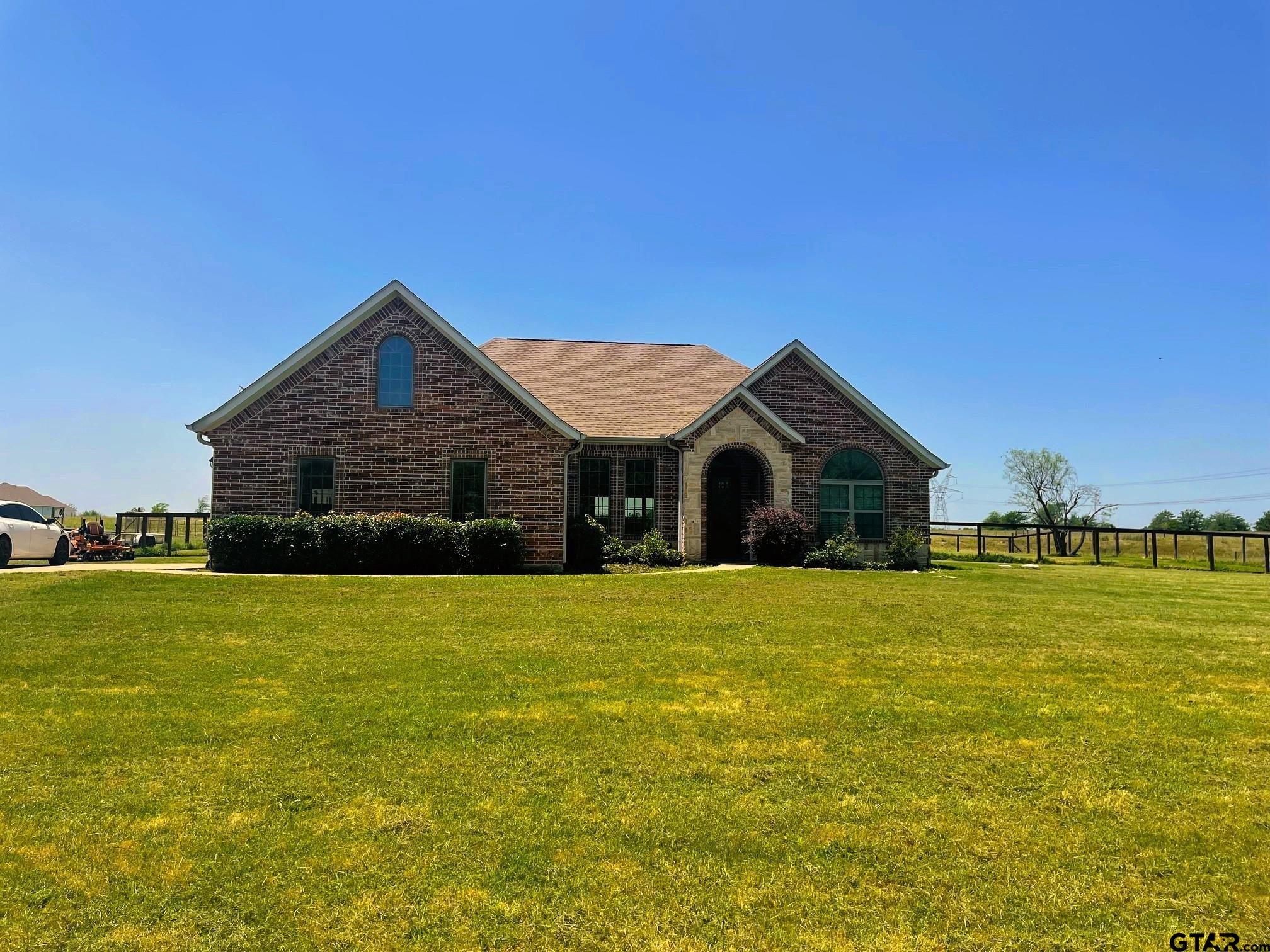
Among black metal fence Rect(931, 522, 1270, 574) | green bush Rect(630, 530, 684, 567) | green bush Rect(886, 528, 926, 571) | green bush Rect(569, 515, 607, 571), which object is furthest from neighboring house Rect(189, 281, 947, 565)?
black metal fence Rect(931, 522, 1270, 574)

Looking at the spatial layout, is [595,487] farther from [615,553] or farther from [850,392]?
[850,392]

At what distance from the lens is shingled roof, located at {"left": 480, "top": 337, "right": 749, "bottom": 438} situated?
75.0 ft

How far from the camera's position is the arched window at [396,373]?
1822cm

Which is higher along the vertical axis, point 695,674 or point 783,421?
point 783,421

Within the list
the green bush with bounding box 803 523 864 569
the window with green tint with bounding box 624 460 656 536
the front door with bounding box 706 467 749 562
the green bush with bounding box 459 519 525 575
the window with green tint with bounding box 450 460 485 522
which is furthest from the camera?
the front door with bounding box 706 467 749 562

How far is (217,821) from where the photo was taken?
4504 mm

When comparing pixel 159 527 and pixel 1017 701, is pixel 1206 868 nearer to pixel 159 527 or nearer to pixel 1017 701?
pixel 1017 701

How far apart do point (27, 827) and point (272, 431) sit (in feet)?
47.9

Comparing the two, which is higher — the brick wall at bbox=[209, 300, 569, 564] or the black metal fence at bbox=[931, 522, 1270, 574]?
the brick wall at bbox=[209, 300, 569, 564]

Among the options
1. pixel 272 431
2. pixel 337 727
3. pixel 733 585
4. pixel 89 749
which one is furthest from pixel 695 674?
pixel 272 431

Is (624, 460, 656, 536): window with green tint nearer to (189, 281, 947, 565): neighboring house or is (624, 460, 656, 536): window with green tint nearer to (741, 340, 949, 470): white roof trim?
(189, 281, 947, 565): neighboring house

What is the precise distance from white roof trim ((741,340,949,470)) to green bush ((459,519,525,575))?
395 inches

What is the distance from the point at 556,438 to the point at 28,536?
1214 centimetres

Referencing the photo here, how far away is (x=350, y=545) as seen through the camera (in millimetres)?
16062
